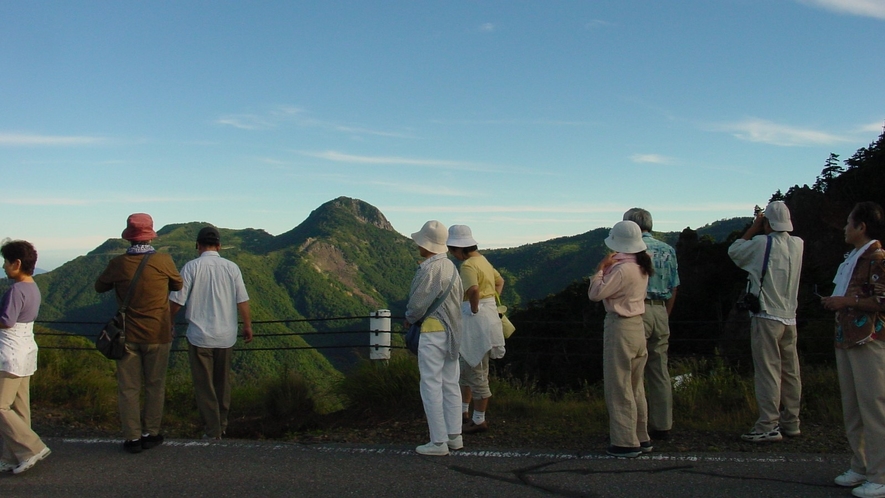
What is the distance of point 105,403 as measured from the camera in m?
8.85

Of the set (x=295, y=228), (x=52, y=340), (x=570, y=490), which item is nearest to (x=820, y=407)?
(x=570, y=490)

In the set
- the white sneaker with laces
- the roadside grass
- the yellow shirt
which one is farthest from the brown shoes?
the white sneaker with laces

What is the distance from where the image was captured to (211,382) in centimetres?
695

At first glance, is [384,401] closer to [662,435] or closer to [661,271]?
[662,435]

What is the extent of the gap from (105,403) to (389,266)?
529 ft

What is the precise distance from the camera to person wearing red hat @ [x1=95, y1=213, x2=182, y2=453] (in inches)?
237

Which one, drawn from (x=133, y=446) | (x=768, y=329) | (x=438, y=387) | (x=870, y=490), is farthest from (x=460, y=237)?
(x=870, y=490)

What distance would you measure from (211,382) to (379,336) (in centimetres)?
267

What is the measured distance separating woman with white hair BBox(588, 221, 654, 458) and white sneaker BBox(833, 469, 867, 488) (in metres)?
1.37

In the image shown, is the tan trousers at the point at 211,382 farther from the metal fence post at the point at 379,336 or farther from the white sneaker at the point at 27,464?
the metal fence post at the point at 379,336

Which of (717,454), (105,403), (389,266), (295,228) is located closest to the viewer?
(717,454)

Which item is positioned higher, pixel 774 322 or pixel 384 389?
pixel 774 322

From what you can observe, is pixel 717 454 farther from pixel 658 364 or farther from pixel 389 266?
pixel 389 266

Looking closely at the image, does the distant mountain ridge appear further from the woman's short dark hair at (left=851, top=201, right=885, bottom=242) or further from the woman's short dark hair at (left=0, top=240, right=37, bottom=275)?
the woman's short dark hair at (left=851, top=201, right=885, bottom=242)
